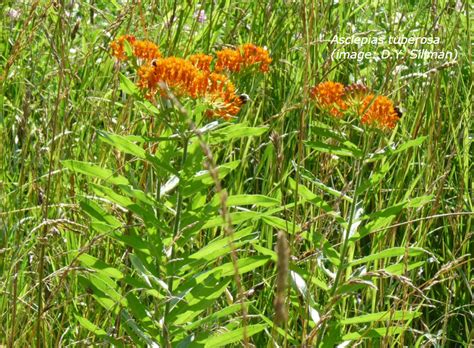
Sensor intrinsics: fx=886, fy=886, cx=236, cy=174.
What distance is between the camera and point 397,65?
9.09 feet

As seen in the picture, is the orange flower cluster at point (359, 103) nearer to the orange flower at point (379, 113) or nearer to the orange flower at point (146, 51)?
the orange flower at point (379, 113)

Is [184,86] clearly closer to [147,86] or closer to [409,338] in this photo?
[147,86]

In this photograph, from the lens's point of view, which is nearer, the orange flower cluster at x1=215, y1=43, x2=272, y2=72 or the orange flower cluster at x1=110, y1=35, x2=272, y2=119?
the orange flower cluster at x1=110, y1=35, x2=272, y2=119

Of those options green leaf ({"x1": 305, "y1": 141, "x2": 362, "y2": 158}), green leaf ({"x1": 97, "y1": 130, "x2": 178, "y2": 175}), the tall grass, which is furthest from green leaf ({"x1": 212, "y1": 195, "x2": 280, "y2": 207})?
green leaf ({"x1": 305, "y1": 141, "x2": 362, "y2": 158})

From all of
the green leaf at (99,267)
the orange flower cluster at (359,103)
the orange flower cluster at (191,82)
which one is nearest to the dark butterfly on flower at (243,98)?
the orange flower cluster at (191,82)

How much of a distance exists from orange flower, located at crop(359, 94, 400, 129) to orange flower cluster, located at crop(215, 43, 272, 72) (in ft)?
1.06

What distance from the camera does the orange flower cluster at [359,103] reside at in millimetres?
1983

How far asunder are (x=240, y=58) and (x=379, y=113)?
38 cm

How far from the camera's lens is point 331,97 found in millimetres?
2055

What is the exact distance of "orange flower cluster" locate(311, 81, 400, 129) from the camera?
1.98m

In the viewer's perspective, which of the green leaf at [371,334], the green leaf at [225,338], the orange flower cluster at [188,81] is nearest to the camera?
the orange flower cluster at [188,81]

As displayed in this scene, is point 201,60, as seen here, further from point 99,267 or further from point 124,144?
point 99,267

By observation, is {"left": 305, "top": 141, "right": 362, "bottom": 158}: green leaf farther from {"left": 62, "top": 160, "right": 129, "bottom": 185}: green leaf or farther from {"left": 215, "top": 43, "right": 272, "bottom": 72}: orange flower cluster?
{"left": 62, "top": 160, "right": 129, "bottom": 185}: green leaf

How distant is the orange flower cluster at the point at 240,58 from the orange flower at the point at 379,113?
0.32 metres
